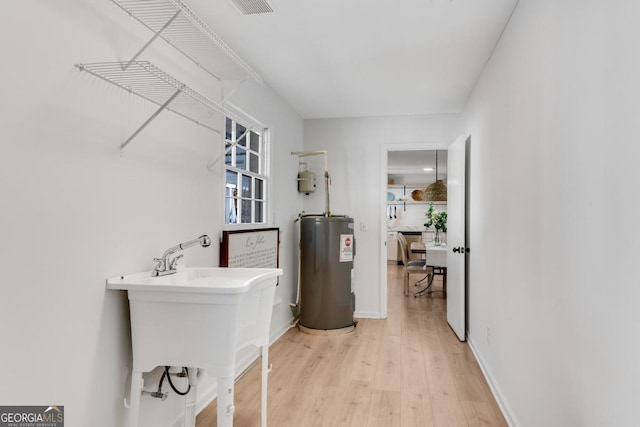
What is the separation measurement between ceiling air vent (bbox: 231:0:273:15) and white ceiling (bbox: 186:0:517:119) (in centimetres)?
7

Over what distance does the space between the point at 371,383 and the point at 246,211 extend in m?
1.67

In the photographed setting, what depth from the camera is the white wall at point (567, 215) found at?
1.07 meters

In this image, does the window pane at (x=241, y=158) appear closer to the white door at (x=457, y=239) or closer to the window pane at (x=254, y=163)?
the window pane at (x=254, y=163)

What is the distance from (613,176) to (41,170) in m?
1.85

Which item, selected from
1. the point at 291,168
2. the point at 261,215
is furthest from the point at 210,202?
the point at 291,168

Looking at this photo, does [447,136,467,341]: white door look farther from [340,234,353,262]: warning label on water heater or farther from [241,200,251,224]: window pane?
[241,200,251,224]: window pane

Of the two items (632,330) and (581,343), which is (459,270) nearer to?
(581,343)

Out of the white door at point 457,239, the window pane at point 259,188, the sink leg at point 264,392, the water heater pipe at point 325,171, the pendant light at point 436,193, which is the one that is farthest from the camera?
the pendant light at point 436,193

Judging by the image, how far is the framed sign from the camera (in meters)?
2.67

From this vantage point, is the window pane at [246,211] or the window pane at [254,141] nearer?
the window pane at [246,211]

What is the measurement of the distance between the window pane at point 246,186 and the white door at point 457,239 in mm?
2042

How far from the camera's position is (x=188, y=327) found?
163 centimetres

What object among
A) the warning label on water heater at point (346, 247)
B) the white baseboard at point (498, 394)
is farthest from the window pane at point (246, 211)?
the white baseboard at point (498, 394)
